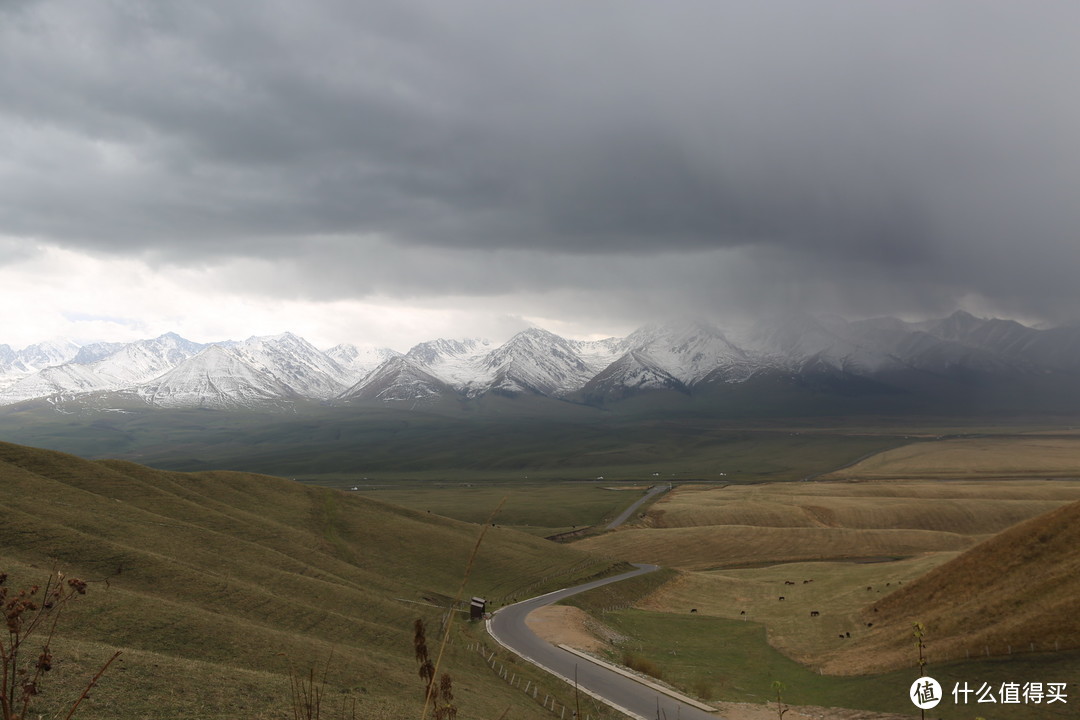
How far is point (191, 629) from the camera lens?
37781 mm

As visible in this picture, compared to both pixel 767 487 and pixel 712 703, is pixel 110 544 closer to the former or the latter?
pixel 712 703

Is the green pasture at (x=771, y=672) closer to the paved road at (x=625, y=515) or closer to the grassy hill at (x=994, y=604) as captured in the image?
the grassy hill at (x=994, y=604)

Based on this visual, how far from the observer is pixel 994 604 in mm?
47031

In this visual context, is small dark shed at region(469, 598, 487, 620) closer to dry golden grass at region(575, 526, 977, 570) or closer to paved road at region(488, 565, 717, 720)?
paved road at region(488, 565, 717, 720)

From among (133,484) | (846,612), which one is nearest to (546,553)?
(846,612)

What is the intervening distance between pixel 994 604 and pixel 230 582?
56.2 m

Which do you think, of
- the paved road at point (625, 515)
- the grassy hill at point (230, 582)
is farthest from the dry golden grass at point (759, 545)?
the grassy hill at point (230, 582)

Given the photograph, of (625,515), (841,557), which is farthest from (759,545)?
(625,515)

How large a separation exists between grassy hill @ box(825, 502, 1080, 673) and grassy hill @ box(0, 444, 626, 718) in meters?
28.9

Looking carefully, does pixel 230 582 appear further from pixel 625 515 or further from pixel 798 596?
pixel 625 515

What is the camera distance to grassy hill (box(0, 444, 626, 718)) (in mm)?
29172

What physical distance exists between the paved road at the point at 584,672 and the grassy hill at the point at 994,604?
51.0ft

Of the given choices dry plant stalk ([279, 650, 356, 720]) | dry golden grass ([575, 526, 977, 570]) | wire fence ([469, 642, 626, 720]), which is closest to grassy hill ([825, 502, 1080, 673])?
wire fence ([469, 642, 626, 720])

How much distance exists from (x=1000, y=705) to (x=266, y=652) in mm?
41711
